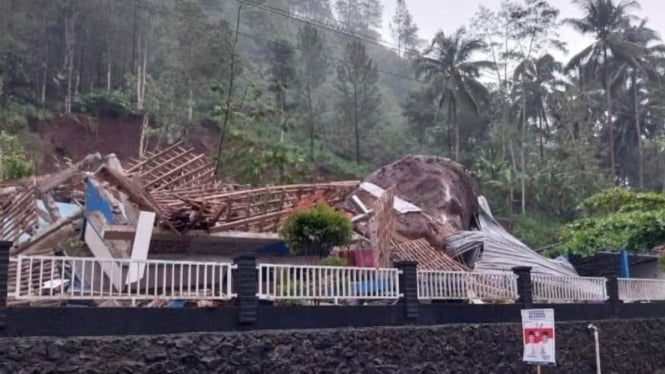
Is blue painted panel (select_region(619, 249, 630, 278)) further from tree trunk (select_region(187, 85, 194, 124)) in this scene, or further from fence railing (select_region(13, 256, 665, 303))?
tree trunk (select_region(187, 85, 194, 124))

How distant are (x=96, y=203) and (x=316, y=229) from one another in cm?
376

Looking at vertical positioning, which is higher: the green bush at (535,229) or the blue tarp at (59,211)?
the green bush at (535,229)

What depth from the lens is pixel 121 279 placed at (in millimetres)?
8227

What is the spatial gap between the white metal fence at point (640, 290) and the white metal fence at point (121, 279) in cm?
926

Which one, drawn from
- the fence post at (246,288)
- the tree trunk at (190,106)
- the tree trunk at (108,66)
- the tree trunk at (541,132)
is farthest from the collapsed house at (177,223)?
the tree trunk at (541,132)

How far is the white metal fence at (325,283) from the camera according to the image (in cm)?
880

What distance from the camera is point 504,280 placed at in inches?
→ 473

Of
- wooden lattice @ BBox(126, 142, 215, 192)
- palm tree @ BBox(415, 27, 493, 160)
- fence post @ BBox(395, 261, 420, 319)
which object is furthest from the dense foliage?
palm tree @ BBox(415, 27, 493, 160)

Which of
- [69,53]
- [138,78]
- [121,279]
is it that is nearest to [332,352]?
[121,279]

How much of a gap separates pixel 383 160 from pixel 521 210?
320 inches

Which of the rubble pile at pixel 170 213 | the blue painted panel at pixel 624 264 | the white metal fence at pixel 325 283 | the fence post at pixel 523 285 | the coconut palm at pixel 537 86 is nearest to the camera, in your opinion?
the white metal fence at pixel 325 283

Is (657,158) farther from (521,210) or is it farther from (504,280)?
(504,280)

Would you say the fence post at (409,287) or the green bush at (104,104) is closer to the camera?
the fence post at (409,287)

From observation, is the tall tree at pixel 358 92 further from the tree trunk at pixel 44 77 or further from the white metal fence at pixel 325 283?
the white metal fence at pixel 325 283
